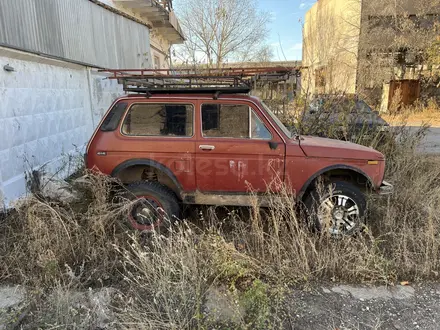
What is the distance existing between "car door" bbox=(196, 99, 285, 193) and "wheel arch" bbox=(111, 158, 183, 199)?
359 millimetres

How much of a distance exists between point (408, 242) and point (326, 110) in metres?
3.84

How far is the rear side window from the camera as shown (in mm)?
3906

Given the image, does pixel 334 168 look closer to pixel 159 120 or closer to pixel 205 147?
pixel 205 147

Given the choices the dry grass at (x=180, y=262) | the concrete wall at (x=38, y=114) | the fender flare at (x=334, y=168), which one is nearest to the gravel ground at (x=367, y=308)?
the dry grass at (x=180, y=262)

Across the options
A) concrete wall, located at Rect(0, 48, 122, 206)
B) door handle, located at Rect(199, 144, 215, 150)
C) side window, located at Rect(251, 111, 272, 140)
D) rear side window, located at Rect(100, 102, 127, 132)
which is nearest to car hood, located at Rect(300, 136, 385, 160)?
side window, located at Rect(251, 111, 272, 140)

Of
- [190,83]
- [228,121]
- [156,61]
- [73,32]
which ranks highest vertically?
[156,61]

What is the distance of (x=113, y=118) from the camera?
3934 millimetres

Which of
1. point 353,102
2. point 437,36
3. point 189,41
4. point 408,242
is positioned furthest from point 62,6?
point 437,36

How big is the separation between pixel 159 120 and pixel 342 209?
2743 mm

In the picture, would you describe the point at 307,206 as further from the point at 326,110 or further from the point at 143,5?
the point at 143,5

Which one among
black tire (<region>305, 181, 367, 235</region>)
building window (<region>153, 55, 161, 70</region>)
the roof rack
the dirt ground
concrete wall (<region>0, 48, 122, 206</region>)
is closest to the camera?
black tire (<region>305, 181, 367, 235</region>)

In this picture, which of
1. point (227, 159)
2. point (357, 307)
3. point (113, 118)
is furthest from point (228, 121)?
point (357, 307)

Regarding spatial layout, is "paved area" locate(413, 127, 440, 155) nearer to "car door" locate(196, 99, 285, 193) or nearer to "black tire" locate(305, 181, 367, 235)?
"black tire" locate(305, 181, 367, 235)

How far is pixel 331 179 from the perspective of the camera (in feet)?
13.2
